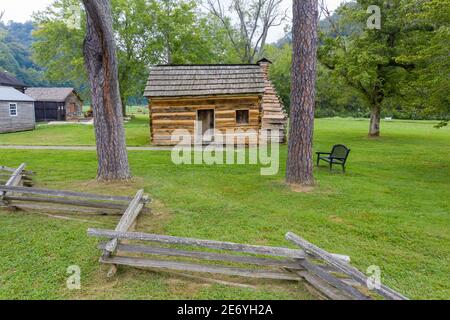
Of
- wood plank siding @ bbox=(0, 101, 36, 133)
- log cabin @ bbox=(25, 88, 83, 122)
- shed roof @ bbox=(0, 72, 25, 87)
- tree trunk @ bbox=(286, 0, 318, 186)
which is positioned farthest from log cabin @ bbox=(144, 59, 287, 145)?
log cabin @ bbox=(25, 88, 83, 122)

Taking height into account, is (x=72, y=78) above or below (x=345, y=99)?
above

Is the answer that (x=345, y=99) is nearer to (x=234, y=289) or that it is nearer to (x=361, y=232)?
(x=361, y=232)

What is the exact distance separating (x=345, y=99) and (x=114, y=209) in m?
24.8

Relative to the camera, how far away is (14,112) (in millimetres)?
24344

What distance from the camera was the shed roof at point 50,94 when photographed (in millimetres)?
37438

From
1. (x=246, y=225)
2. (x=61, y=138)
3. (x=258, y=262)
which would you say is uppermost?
(x=61, y=138)

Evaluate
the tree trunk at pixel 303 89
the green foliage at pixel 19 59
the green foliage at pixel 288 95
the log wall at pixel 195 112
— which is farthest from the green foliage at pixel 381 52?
the green foliage at pixel 19 59

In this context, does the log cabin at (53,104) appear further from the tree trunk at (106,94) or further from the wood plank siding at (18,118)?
the tree trunk at (106,94)

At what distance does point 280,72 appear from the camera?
48.6 metres

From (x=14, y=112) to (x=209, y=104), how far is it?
17.9m

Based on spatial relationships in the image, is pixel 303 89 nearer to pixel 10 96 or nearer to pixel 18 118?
pixel 18 118

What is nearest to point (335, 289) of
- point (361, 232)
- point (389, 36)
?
point (361, 232)

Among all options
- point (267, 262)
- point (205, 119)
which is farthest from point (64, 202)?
point (205, 119)
